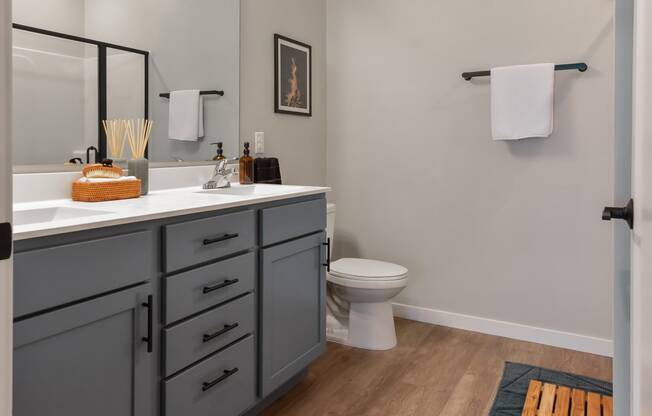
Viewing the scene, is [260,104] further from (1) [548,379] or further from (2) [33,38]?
(1) [548,379]

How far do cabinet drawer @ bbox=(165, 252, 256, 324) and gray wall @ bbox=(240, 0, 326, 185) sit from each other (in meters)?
1.00

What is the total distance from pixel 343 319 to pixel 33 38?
1.97 meters

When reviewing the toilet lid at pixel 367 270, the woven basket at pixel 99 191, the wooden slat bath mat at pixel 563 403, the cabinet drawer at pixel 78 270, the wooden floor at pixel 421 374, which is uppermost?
the woven basket at pixel 99 191

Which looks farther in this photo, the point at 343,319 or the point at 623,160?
the point at 343,319

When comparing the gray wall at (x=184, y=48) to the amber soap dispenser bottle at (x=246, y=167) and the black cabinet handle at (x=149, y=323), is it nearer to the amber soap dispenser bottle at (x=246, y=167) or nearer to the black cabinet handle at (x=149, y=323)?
the amber soap dispenser bottle at (x=246, y=167)

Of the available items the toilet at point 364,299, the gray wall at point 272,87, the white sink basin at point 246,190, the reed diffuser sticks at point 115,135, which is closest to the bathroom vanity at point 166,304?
the white sink basin at point 246,190

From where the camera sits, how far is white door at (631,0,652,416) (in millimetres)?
649

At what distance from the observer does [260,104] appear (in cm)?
274

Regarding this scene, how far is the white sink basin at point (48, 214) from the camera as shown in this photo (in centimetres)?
152

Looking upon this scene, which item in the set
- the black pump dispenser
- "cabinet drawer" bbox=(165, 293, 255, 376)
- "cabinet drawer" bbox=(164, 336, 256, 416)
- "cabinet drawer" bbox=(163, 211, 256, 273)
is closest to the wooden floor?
"cabinet drawer" bbox=(164, 336, 256, 416)

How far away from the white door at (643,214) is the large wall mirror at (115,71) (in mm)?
1702

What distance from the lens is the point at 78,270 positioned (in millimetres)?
1244

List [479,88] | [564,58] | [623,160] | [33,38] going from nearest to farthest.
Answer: [623,160] < [33,38] < [564,58] < [479,88]

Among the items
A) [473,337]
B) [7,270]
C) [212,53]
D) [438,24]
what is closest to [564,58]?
[438,24]
